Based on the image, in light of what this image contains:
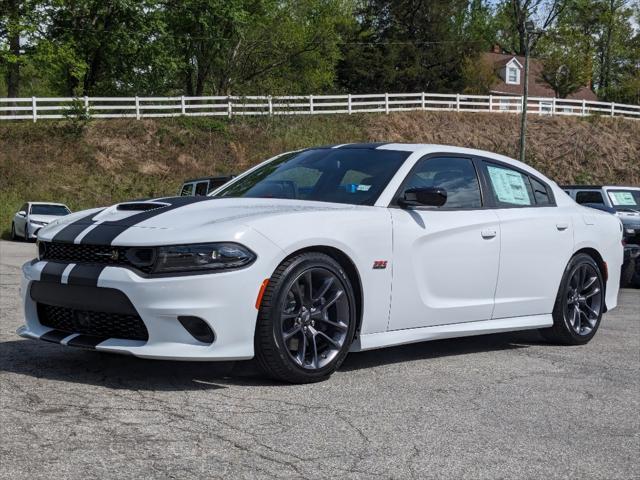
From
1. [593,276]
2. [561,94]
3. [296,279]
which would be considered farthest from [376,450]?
[561,94]

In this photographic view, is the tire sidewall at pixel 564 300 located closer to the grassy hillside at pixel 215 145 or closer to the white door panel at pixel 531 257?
the white door panel at pixel 531 257

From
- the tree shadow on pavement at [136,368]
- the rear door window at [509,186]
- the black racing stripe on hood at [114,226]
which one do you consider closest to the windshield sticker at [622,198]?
the rear door window at [509,186]

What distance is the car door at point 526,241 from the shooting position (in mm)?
6594

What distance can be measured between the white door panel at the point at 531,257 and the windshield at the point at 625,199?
31.4ft

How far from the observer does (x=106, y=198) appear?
34656mm

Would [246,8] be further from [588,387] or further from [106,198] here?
[588,387]

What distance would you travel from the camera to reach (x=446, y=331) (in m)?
6.09

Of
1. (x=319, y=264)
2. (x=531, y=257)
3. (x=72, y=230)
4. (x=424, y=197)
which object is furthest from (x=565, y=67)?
(x=72, y=230)

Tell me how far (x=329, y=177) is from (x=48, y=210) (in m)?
23.2

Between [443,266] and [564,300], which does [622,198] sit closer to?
[564,300]

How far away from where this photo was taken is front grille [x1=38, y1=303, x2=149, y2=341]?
4875mm

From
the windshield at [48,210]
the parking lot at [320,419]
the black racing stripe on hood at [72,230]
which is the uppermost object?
the black racing stripe on hood at [72,230]

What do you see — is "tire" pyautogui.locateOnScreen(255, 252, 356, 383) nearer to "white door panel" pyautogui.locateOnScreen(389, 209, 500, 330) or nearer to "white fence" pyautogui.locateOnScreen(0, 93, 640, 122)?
"white door panel" pyautogui.locateOnScreen(389, 209, 500, 330)

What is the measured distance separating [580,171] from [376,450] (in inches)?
1678
